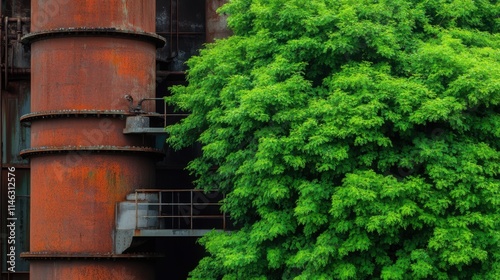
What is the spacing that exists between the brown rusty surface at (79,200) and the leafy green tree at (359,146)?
2392 millimetres

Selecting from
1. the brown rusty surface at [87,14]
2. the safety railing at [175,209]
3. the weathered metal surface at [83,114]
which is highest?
the brown rusty surface at [87,14]

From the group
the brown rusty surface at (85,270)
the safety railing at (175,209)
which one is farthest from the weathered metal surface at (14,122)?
the brown rusty surface at (85,270)

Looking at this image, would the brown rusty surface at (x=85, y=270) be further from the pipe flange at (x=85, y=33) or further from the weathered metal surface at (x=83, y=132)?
the pipe flange at (x=85, y=33)

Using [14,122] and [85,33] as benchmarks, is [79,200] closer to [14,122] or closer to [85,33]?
[85,33]

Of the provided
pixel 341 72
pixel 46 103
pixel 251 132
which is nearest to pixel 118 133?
pixel 46 103

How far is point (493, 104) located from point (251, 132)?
185 inches

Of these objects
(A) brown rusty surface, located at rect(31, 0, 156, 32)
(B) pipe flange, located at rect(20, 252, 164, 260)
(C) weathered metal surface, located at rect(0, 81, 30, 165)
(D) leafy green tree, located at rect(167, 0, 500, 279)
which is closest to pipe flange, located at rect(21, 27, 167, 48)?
(A) brown rusty surface, located at rect(31, 0, 156, 32)

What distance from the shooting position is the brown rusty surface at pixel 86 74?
78.2 ft

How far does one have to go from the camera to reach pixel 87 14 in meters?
24.0

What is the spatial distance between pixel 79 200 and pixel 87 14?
159 inches

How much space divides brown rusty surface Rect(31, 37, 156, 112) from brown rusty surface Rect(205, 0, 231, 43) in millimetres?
4010

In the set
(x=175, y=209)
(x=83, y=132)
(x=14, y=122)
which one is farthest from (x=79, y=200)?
(x=14, y=122)

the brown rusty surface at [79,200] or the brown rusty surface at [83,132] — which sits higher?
the brown rusty surface at [83,132]

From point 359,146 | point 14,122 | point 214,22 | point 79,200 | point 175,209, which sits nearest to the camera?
point 359,146
